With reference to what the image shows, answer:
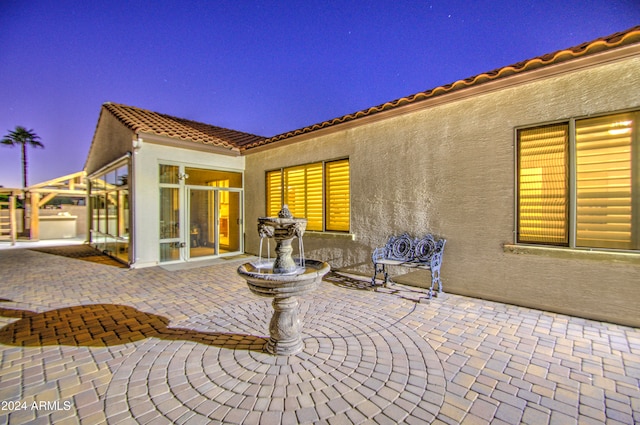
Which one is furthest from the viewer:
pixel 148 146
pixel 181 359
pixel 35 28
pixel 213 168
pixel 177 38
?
pixel 177 38

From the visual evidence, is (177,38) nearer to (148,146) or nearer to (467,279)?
(148,146)

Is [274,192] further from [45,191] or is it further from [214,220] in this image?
[45,191]

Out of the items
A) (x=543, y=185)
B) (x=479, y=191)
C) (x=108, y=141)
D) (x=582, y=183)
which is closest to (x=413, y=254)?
(x=479, y=191)

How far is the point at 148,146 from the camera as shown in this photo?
7.63m

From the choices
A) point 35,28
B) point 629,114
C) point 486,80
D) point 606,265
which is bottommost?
point 606,265

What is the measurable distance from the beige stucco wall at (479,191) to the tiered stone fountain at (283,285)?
10.4ft

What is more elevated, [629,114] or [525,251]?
[629,114]

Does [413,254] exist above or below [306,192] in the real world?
below

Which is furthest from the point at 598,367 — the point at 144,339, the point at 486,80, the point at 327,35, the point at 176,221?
the point at 327,35

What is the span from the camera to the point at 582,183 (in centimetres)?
399

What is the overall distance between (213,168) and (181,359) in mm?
7159

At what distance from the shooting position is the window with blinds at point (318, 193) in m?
6.93

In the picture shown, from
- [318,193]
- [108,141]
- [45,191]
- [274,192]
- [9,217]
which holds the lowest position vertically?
[9,217]

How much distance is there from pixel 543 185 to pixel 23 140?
42060mm
